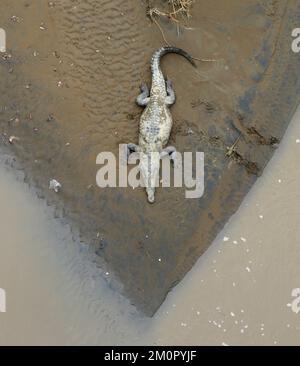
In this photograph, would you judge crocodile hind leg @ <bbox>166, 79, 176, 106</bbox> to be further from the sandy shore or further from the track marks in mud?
the sandy shore

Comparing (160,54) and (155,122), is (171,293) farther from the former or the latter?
(160,54)

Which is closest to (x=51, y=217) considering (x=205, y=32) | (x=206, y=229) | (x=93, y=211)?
(x=93, y=211)

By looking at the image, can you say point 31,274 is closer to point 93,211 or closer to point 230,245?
point 93,211

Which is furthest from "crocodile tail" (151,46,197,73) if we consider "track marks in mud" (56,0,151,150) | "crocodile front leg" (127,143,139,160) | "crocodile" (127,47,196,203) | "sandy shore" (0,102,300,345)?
"sandy shore" (0,102,300,345)

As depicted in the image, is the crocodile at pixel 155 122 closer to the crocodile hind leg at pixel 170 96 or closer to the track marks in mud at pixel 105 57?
the crocodile hind leg at pixel 170 96

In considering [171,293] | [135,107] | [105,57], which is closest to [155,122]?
[135,107]

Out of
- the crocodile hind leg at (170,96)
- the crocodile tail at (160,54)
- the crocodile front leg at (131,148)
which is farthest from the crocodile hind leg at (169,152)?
the crocodile tail at (160,54)

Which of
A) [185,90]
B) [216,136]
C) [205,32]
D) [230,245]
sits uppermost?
[205,32]
